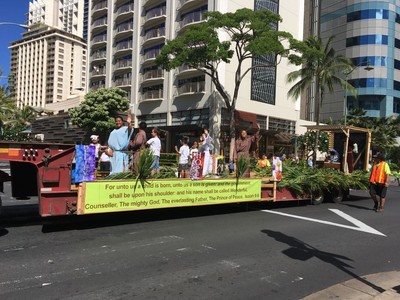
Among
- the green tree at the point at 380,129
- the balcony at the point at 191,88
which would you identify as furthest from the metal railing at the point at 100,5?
the green tree at the point at 380,129

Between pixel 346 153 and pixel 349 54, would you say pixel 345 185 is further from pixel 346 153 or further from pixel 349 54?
pixel 349 54

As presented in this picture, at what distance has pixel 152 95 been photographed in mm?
43688

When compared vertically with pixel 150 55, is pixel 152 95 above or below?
below

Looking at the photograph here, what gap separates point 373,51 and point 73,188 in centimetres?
6347

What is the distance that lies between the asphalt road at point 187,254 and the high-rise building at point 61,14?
481ft

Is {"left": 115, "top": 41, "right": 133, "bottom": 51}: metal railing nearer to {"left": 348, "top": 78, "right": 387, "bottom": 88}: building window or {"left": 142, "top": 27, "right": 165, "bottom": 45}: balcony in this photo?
{"left": 142, "top": 27, "right": 165, "bottom": 45}: balcony

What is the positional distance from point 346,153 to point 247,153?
4.58 meters

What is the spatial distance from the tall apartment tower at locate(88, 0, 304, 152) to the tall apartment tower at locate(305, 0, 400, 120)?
21.3 m

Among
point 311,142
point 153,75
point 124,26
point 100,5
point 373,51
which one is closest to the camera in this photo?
point 311,142

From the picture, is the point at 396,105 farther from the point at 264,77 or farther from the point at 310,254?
the point at 310,254

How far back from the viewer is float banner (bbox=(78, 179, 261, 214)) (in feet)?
24.3

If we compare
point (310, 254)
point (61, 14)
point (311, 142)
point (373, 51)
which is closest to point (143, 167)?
point (310, 254)

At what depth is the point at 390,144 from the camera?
44500 millimetres

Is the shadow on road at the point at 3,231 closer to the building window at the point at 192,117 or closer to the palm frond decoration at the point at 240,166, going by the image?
the palm frond decoration at the point at 240,166
